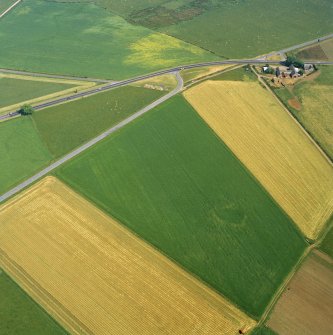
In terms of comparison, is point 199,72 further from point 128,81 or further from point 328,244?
point 328,244

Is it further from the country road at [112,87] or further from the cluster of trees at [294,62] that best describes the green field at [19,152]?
the cluster of trees at [294,62]

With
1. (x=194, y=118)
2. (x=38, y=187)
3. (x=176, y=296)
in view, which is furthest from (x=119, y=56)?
(x=176, y=296)

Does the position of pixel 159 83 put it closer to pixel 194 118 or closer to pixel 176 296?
pixel 194 118

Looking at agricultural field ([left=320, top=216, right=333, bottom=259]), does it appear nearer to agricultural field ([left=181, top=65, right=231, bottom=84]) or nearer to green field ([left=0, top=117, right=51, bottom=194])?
agricultural field ([left=181, top=65, right=231, bottom=84])

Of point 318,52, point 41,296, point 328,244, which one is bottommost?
point 328,244

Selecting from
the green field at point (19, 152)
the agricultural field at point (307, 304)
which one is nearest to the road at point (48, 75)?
the green field at point (19, 152)

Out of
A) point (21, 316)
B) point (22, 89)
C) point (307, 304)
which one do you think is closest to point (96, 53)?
point (22, 89)
